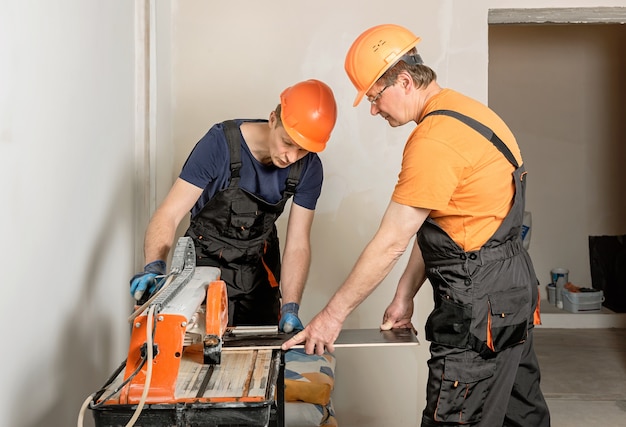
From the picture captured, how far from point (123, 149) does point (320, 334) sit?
1250 mm

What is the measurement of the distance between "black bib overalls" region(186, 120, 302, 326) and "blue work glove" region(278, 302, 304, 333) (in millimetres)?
250

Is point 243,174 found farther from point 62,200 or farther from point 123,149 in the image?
point 62,200

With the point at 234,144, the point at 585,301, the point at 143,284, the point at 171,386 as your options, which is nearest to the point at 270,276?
the point at 234,144

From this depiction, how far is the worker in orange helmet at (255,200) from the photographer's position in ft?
7.96

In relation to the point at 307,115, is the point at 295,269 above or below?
below

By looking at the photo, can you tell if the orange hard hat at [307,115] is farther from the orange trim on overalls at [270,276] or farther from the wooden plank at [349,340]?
the wooden plank at [349,340]

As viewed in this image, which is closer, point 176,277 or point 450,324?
point 176,277

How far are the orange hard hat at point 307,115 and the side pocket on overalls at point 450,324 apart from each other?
695mm

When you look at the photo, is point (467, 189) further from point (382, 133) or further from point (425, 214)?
point (382, 133)

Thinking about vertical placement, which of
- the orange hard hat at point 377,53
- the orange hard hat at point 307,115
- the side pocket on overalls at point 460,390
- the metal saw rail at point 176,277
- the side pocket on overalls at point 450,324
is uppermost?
Result: the orange hard hat at point 377,53

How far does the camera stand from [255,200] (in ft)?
8.63

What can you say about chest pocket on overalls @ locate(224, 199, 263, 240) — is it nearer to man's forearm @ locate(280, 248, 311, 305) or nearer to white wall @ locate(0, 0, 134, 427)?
man's forearm @ locate(280, 248, 311, 305)

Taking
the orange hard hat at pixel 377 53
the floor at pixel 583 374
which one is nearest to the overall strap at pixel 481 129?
the orange hard hat at pixel 377 53

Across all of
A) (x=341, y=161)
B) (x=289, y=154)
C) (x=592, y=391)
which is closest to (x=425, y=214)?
(x=289, y=154)
